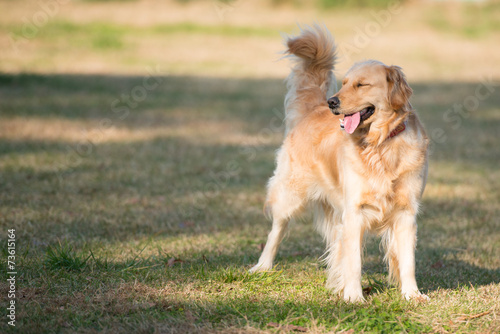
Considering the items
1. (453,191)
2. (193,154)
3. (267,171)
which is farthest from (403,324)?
(193,154)

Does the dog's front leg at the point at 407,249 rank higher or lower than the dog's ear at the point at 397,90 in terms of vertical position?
lower

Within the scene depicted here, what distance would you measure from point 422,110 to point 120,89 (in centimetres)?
746

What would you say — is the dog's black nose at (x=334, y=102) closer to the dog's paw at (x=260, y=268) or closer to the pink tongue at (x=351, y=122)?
the pink tongue at (x=351, y=122)

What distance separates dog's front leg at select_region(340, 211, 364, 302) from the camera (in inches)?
149

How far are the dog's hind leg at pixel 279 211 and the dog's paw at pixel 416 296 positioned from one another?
1142mm

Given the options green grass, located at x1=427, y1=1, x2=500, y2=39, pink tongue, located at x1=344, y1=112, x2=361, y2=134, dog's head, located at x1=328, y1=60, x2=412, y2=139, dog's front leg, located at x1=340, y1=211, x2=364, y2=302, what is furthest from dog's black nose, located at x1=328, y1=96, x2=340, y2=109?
green grass, located at x1=427, y1=1, x2=500, y2=39

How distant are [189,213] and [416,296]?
2.89 metres

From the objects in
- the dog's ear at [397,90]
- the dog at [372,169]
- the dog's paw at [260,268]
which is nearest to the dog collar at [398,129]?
the dog at [372,169]

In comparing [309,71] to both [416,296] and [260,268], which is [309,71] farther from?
[416,296]

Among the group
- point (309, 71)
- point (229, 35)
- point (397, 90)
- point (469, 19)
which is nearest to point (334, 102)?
point (397, 90)

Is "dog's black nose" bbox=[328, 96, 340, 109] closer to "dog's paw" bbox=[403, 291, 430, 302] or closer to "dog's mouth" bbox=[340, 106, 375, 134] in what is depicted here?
"dog's mouth" bbox=[340, 106, 375, 134]

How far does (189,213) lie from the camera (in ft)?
19.7

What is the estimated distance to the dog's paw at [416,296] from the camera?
3.75 metres

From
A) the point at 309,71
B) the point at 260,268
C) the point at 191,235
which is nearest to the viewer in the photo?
the point at 260,268
